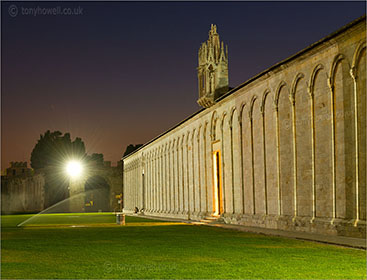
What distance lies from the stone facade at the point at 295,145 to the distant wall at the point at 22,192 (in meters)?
53.8

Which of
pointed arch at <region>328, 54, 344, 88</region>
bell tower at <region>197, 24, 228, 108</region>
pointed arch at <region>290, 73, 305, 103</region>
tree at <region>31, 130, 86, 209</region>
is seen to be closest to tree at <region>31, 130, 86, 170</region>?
tree at <region>31, 130, 86, 209</region>

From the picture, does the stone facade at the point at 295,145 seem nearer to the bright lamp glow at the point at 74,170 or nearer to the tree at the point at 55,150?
the bright lamp glow at the point at 74,170

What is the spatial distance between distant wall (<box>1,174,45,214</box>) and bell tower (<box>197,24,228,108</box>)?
185ft

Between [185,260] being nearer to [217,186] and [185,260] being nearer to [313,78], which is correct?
[313,78]

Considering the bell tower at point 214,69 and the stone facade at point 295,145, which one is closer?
the stone facade at point 295,145

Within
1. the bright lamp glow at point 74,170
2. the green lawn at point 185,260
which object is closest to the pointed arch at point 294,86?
the green lawn at point 185,260

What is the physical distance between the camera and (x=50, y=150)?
11756cm

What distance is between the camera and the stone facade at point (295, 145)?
20.4 metres

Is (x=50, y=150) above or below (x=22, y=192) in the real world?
above

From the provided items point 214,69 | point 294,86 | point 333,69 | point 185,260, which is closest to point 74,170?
point 214,69

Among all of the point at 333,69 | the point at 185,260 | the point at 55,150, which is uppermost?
the point at 55,150

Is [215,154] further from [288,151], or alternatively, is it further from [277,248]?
[277,248]

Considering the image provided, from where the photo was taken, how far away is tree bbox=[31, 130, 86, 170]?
382 feet

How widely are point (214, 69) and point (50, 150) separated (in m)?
81.0
